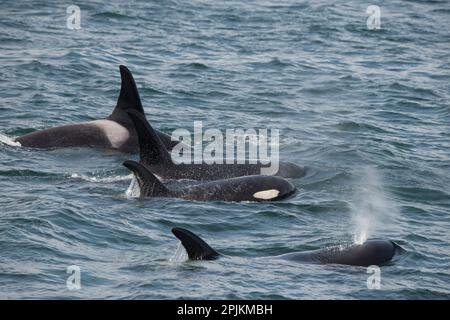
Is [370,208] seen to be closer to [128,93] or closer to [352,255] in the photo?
[352,255]

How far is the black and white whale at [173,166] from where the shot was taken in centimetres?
1591

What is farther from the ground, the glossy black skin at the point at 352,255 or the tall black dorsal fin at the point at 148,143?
the tall black dorsal fin at the point at 148,143

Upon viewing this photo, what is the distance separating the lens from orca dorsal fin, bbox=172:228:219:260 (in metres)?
11.7

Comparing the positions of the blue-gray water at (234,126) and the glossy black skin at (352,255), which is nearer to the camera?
the blue-gray water at (234,126)

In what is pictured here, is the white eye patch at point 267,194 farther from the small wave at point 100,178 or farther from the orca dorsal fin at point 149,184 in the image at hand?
the small wave at point 100,178

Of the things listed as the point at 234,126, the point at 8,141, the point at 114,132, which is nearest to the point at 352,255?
the point at 114,132

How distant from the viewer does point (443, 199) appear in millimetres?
16359

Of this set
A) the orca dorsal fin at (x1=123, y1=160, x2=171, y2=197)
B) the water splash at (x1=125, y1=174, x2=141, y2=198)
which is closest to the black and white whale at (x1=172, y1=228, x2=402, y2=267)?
the orca dorsal fin at (x1=123, y1=160, x2=171, y2=197)

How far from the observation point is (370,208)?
1548 cm

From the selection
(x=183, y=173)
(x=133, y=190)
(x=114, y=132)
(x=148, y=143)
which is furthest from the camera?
(x=114, y=132)

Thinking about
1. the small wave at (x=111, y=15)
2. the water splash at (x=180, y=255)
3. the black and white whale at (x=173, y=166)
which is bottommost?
the water splash at (x=180, y=255)

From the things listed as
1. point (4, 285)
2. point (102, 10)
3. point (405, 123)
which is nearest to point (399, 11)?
point (102, 10)

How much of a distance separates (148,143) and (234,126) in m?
5.54

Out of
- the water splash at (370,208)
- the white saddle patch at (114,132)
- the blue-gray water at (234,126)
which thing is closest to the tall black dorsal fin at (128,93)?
the white saddle patch at (114,132)
